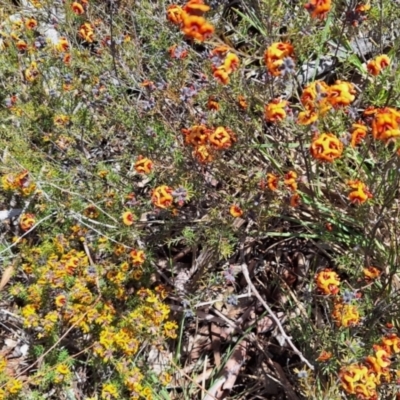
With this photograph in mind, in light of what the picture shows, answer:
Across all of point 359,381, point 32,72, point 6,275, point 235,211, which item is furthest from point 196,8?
point 32,72

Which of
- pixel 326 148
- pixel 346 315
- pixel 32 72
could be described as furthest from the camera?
pixel 32 72

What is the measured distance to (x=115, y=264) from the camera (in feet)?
9.44

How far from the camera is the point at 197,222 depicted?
104 inches

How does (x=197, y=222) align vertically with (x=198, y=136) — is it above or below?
below

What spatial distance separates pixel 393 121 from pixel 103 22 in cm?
213

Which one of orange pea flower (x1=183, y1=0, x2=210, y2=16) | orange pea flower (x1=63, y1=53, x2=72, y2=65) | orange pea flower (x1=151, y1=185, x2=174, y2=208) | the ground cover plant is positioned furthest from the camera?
orange pea flower (x1=63, y1=53, x2=72, y2=65)

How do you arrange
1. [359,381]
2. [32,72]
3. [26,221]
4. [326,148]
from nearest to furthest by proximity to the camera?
[326,148], [359,381], [26,221], [32,72]

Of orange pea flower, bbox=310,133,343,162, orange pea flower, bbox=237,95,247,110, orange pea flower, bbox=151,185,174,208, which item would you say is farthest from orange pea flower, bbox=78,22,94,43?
orange pea flower, bbox=310,133,343,162

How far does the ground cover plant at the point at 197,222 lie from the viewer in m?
2.34

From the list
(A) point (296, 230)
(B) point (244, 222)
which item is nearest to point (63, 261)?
(B) point (244, 222)

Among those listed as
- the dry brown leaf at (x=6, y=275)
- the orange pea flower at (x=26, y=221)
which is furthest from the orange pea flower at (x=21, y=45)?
the dry brown leaf at (x=6, y=275)

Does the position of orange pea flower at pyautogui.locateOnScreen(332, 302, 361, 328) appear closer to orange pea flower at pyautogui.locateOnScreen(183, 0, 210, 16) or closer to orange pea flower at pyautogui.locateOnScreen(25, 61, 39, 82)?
orange pea flower at pyautogui.locateOnScreen(183, 0, 210, 16)

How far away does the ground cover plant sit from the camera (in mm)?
2336

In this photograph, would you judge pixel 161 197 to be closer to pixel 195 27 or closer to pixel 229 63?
pixel 229 63
